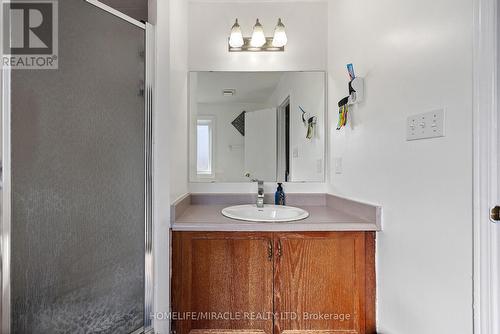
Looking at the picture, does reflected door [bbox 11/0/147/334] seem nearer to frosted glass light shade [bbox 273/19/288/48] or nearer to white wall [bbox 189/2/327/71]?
white wall [bbox 189/2/327/71]

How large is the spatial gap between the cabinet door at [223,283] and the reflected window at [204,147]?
2.11 feet

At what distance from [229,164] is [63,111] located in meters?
1.07

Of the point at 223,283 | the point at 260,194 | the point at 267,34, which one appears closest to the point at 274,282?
the point at 223,283

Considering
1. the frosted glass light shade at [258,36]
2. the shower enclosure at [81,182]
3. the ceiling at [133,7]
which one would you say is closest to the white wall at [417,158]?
the frosted glass light shade at [258,36]

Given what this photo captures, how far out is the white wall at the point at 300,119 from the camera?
1.88 m

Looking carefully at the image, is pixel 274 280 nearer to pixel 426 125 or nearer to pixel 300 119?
pixel 426 125

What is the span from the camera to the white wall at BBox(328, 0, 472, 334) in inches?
33.1

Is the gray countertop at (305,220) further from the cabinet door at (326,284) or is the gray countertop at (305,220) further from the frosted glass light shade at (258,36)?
the frosted glass light shade at (258,36)

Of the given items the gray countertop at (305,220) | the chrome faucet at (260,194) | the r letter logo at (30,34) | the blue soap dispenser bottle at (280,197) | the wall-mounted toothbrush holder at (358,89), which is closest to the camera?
the r letter logo at (30,34)

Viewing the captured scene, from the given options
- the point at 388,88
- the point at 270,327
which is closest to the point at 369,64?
the point at 388,88

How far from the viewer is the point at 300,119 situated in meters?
1.89

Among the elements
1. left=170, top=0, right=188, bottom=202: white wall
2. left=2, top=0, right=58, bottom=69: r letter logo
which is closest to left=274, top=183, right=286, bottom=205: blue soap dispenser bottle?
left=170, top=0, right=188, bottom=202: white wall

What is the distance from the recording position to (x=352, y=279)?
4.35 ft

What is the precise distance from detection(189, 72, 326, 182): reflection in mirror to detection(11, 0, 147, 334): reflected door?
24.7 inches
